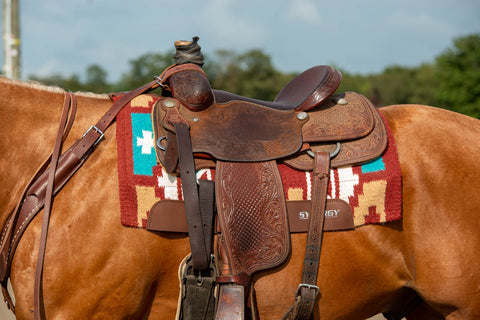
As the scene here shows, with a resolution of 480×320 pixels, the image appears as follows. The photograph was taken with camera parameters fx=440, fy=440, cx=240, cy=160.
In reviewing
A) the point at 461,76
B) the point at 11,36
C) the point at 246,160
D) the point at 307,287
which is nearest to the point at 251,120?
the point at 246,160

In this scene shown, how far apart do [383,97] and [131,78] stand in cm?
3463

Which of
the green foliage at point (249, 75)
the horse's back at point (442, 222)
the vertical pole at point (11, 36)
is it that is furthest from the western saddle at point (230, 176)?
the green foliage at point (249, 75)

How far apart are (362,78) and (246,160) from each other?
258 ft

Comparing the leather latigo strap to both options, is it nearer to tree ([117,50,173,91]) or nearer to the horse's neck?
the horse's neck

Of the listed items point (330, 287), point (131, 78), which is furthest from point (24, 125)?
point (131, 78)

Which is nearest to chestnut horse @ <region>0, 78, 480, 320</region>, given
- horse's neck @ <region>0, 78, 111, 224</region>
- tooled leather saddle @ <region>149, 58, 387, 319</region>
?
horse's neck @ <region>0, 78, 111, 224</region>

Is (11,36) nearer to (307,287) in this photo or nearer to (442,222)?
(307,287)

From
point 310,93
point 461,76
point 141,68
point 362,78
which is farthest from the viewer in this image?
point 362,78

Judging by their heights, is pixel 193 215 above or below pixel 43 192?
below

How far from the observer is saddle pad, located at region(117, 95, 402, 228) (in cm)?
205

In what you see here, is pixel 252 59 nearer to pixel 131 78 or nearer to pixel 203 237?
pixel 131 78

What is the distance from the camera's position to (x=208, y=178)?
7.07ft

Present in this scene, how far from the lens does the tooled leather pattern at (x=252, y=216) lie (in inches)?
81.7

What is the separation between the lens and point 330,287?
2.22 m
